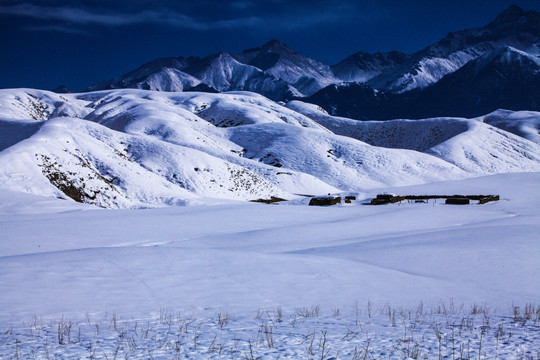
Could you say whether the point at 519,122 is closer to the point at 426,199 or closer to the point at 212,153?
the point at 212,153

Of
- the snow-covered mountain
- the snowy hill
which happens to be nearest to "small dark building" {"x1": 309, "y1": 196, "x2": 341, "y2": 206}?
the snow-covered mountain

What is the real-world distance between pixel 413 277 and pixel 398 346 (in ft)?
20.2

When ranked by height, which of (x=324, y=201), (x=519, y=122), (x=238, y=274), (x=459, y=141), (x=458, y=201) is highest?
(x=519, y=122)

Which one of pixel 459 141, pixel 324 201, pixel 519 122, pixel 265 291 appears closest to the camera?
pixel 265 291

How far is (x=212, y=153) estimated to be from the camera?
214 ft

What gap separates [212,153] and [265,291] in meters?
55.2

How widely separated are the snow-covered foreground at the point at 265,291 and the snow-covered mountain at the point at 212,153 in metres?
15.6

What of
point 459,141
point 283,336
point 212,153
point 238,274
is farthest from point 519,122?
point 283,336

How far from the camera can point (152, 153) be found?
5344 centimetres

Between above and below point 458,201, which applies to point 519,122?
above


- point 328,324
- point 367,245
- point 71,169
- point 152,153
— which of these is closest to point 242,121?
point 152,153

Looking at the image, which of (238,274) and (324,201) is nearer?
(238,274)

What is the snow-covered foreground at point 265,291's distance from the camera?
6605mm

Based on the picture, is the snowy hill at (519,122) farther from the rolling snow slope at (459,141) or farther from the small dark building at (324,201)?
the small dark building at (324,201)
